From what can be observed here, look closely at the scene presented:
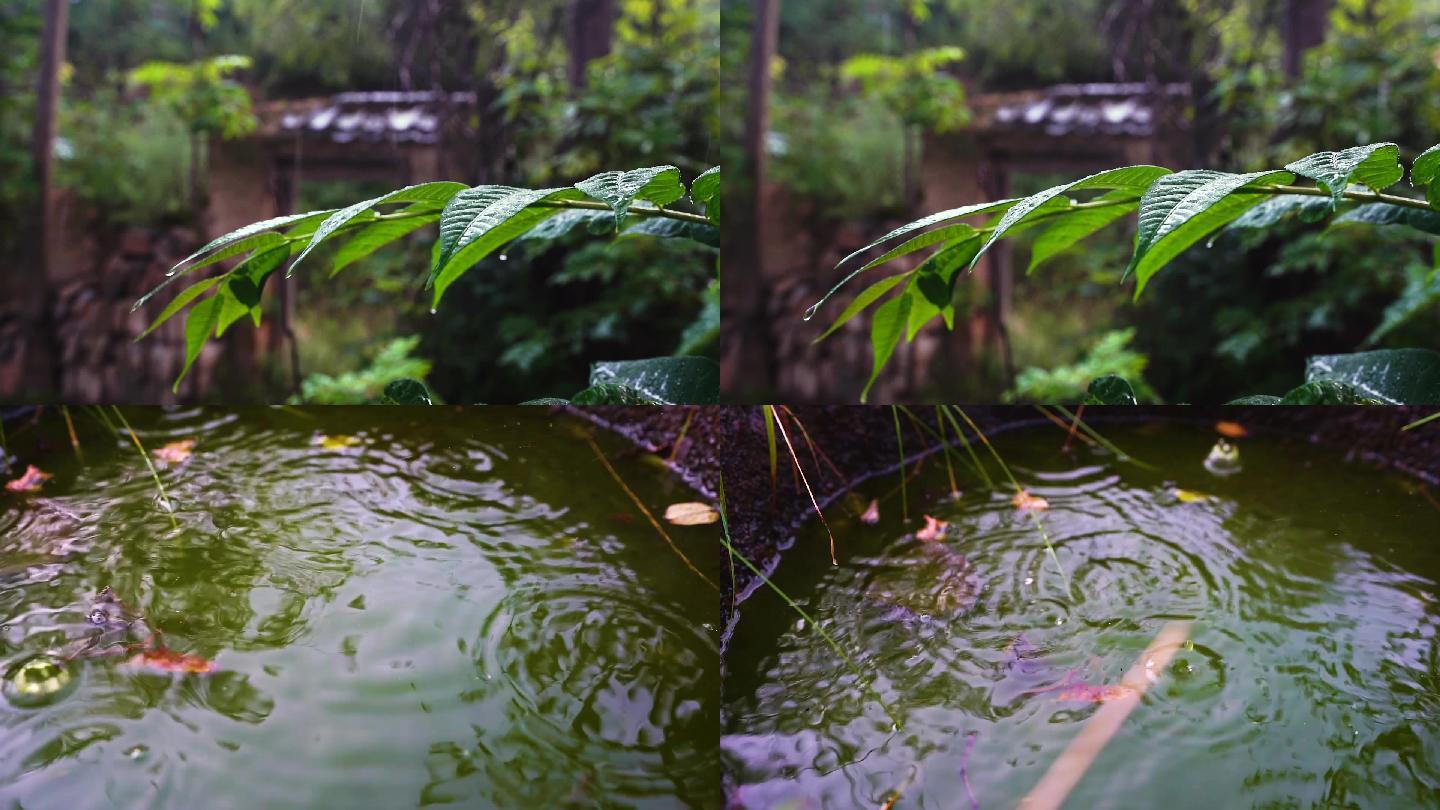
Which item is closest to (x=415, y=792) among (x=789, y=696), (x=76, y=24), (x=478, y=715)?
(x=478, y=715)

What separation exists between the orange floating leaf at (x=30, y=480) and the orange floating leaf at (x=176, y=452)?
0.14m

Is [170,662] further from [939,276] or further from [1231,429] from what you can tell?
[1231,429]

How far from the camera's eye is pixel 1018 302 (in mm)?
2217

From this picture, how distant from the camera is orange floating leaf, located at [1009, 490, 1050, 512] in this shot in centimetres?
120

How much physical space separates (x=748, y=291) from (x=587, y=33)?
2.30 ft

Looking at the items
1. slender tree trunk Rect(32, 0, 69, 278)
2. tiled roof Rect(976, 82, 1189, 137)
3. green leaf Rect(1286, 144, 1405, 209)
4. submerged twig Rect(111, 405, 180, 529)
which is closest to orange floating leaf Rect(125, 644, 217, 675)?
submerged twig Rect(111, 405, 180, 529)

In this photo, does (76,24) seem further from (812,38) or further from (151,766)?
(151,766)

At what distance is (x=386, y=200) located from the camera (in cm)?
62

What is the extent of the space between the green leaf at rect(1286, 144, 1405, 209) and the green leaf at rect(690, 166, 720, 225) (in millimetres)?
406

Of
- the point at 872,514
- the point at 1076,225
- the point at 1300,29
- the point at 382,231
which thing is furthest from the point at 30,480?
the point at 1300,29

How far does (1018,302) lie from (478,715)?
1.72 m

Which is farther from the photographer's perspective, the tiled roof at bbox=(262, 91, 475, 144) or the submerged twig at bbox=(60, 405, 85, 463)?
the tiled roof at bbox=(262, 91, 475, 144)

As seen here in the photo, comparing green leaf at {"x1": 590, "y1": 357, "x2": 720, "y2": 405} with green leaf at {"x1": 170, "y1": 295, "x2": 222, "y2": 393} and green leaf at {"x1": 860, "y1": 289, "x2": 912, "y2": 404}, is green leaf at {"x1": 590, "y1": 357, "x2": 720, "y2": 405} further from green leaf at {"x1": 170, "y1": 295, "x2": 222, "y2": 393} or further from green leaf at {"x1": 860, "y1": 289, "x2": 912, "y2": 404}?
green leaf at {"x1": 170, "y1": 295, "x2": 222, "y2": 393}

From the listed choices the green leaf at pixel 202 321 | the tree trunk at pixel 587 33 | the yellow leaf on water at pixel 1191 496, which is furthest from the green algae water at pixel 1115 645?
the tree trunk at pixel 587 33
